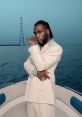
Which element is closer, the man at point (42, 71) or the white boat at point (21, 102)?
the man at point (42, 71)

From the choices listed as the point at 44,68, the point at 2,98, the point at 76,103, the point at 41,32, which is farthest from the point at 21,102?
the point at 41,32

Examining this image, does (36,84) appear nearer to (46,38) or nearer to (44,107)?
(44,107)

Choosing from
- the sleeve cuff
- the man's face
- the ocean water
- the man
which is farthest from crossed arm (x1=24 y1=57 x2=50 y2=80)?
the ocean water

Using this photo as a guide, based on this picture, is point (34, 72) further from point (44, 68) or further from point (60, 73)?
point (60, 73)

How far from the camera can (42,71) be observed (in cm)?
289

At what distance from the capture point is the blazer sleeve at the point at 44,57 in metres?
2.78

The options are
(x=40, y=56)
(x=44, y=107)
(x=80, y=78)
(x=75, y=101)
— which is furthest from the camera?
(x=80, y=78)

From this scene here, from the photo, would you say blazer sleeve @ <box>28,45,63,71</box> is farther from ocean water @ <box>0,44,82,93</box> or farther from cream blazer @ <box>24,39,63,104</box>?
ocean water @ <box>0,44,82,93</box>

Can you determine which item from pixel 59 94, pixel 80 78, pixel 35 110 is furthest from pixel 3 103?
pixel 80 78

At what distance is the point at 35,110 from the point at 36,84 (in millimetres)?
334

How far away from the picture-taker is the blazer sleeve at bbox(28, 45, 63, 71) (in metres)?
2.78

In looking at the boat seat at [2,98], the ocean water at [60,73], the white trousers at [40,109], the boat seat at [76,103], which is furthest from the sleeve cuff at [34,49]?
the ocean water at [60,73]

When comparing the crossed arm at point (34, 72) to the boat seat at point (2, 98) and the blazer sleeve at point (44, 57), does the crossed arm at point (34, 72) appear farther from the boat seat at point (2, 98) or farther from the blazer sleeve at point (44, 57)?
the boat seat at point (2, 98)

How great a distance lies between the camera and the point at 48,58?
286 centimetres
